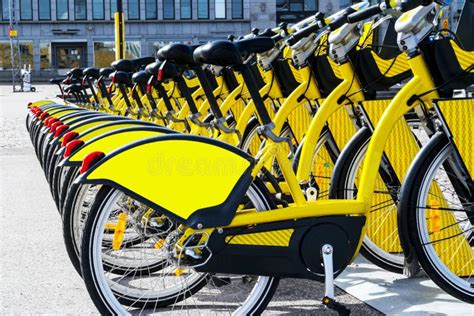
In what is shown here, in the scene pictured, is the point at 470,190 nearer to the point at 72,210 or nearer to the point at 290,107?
the point at 290,107

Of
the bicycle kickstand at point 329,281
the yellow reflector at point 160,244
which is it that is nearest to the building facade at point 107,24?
the yellow reflector at point 160,244

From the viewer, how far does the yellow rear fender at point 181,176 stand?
9.86 feet

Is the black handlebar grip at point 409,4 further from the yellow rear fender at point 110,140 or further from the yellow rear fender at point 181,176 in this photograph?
the yellow rear fender at point 110,140

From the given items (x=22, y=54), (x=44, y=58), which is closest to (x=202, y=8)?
(x=44, y=58)

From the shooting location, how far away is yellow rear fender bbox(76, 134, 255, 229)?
9.86ft

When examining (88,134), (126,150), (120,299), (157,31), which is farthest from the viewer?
(157,31)

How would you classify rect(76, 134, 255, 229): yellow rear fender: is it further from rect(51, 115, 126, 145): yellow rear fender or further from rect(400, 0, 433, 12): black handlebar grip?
rect(51, 115, 126, 145): yellow rear fender

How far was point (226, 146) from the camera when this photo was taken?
3.13 meters

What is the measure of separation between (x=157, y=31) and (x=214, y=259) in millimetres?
49803

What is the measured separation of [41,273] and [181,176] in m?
1.92

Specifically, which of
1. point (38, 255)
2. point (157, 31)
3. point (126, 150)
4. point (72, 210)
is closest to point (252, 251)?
point (126, 150)

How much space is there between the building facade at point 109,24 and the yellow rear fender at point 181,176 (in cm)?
4875

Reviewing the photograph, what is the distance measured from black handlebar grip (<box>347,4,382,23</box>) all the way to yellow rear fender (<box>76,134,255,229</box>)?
0.92m

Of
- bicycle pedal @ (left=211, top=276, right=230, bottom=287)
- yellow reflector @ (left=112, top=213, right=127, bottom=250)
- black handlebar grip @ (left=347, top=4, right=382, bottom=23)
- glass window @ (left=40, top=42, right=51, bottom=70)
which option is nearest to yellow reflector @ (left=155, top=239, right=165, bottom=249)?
yellow reflector @ (left=112, top=213, right=127, bottom=250)
